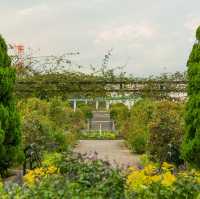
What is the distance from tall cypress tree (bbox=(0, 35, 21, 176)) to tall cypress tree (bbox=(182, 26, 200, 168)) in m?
2.73

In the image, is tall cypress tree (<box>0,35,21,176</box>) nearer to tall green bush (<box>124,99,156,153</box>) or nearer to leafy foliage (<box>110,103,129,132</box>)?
A: tall green bush (<box>124,99,156,153</box>)

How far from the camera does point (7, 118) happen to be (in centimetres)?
1016

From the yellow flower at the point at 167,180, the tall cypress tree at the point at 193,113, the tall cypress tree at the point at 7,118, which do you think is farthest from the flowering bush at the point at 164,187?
the tall cypress tree at the point at 7,118

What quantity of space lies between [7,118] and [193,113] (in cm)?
294

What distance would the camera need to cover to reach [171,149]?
1249 centimetres

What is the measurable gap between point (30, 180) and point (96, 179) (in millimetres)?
643

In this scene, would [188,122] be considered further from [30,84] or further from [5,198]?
[30,84]

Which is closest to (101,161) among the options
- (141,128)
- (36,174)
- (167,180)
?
(36,174)

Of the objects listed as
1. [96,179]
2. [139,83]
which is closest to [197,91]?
[96,179]

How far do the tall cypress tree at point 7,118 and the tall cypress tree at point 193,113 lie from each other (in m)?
2.73

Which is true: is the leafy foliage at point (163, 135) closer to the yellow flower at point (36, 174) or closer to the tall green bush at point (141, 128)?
the tall green bush at point (141, 128)

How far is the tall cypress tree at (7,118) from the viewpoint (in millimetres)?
10102

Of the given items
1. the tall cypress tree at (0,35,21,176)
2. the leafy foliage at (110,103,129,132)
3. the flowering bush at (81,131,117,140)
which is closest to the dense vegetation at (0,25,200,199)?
the tall cypress tree at (0,35,21,176)

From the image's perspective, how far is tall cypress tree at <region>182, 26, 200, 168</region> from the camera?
9859mm
